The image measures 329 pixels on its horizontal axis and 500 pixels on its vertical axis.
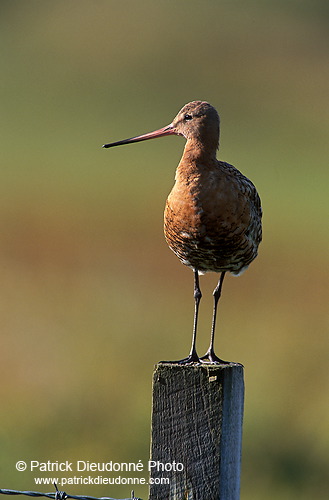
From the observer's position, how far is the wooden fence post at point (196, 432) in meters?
3.71

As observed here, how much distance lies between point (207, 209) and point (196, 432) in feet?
6.15

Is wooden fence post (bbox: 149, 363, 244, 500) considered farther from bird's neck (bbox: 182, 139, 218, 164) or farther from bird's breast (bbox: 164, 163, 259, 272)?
bird's neck (bbox: 182, 139, 218, 164)

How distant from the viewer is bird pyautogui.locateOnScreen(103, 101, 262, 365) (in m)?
5.40

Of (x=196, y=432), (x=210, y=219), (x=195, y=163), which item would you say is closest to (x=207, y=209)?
(x=210, y=219)

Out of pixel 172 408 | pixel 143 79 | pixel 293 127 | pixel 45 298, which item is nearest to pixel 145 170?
pixel 293 127

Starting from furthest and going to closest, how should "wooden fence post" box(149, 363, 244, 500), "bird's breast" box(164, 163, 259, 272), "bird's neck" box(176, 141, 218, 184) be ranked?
"bird's neck" box(176, 141, 218, 184) → "bird's breast" box(164, 163, 259, 272) → "wooden fence post" box(149, 363, 244, 500)

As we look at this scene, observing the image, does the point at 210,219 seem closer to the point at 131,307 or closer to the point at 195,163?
the point at 195,163

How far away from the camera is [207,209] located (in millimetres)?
5383

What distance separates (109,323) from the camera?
11.4m

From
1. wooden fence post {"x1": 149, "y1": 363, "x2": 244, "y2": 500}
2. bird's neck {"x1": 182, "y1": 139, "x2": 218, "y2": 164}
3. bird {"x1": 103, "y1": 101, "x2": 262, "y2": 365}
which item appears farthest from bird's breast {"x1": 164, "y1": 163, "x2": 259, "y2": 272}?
wooden fence post {"x1": 149, "y1": 363, "x2": 244, "y2": 500}

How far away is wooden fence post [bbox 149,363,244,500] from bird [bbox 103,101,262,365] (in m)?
1.47

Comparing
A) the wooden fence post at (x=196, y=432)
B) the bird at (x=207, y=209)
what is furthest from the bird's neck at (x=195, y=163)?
the wooden fence post at (x=196, y=432)

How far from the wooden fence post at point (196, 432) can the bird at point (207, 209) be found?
1465mm

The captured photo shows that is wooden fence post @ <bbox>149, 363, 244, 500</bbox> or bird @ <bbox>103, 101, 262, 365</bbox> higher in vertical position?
bird @ <bbox>103, 101, 262, 365</bbox>
